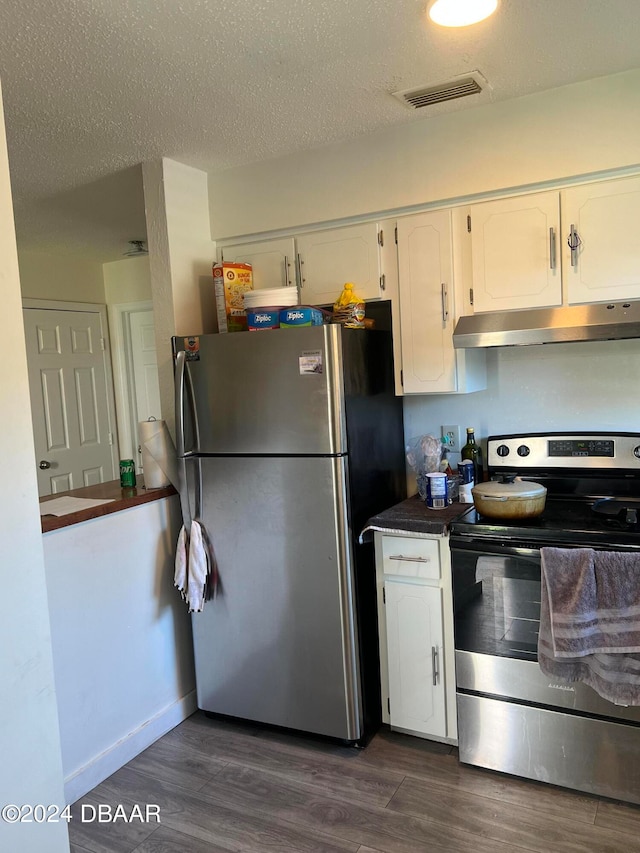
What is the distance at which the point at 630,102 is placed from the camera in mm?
2098

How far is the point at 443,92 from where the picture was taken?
2188 millimetres

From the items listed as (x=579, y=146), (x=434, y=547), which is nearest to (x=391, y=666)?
(x=434, y=547)

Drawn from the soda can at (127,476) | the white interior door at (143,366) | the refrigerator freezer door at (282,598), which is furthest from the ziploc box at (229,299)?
the white interior door at (143,366)

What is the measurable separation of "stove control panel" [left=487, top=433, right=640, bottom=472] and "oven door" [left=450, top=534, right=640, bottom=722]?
0.58 meters

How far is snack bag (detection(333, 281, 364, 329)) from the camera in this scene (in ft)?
8.11

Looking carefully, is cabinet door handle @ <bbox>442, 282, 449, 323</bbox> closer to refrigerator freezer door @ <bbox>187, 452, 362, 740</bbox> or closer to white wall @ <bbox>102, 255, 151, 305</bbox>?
refrigerator freezer door @ <bbox>187, 452, 362, 740</bbox>

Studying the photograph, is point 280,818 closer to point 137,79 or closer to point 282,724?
point 282,724

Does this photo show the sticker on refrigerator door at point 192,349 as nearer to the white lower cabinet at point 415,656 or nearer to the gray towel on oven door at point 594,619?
the white lower cabinet at point 415,656

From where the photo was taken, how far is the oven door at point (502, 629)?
204 centimetres

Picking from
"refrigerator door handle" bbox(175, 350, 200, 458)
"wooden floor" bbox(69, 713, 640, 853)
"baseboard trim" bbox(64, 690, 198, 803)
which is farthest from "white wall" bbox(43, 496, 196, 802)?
"refrigerator door handle" bbox(175, 350, 200, 458)

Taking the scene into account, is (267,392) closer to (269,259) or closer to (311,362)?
(311,362)

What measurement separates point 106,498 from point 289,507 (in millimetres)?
726

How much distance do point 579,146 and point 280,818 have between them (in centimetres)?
244

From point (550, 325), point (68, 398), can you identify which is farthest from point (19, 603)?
point (68, 398)
